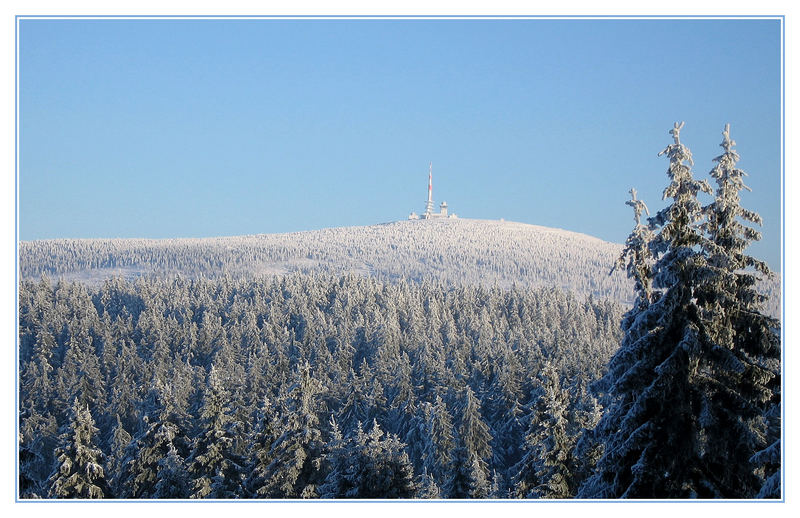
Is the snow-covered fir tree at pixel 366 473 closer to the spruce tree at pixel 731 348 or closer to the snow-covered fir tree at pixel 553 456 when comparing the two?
the snow-covered fir tree at pixel 553 456

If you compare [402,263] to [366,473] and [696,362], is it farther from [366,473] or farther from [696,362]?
[696,362]

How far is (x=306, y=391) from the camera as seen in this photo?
25781mm

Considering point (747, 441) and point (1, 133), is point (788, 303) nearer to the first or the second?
point (747, 441)

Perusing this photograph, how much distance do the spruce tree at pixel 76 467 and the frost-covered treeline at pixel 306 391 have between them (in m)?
0.07

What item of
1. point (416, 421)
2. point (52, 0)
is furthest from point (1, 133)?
point (416, 421)

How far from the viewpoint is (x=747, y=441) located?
12.8 metres

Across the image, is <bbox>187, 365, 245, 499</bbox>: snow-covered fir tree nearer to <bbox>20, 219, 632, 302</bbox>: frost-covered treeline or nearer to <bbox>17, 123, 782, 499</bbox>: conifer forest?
<bbox>17, 123, 782, 499</bbox>: conifer forest

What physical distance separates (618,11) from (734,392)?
8839 millimetres

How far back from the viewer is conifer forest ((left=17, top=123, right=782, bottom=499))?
12.9m

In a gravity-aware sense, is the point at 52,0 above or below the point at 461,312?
above

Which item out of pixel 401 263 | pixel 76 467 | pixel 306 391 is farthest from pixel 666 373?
pixel 401 263

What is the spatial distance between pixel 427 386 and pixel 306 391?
3013 cm

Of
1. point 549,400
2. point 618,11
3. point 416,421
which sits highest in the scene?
point 618,11

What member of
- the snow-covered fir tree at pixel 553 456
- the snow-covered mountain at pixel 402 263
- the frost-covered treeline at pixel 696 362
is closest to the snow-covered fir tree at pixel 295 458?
the snow-covered fir tree at pixel 553 456
